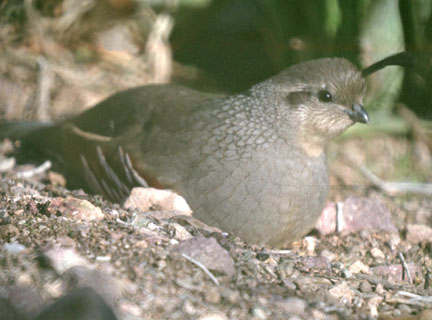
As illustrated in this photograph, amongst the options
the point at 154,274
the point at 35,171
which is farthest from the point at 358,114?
the point at 35,171

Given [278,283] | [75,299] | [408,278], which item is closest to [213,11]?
[408,278]

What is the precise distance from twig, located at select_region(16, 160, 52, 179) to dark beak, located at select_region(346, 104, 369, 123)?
234 centimetres

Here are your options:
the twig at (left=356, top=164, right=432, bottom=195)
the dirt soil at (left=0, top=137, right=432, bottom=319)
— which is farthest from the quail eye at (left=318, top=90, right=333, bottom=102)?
the twig at (left=356, top=164, right=432, bottom=195)

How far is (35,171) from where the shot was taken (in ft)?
15.3

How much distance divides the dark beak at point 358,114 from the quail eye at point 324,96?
0.13 meters

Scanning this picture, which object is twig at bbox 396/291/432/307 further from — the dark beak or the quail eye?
the quail eye

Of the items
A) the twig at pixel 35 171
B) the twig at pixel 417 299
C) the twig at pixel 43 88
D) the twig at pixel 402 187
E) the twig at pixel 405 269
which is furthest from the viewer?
the twig at pixel 43 88

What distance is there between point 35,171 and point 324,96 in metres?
2.27

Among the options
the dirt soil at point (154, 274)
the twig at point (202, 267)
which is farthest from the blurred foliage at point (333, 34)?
the twig at point (202, 267)

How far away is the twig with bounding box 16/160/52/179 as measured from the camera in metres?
4.51

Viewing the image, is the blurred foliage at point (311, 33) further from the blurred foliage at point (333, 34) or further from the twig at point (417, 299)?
the twig at point (417, 299)

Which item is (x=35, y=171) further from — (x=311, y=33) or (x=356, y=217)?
(x=311, y=33)

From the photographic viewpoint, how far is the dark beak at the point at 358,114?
11.8 feet

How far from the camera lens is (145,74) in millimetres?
6352
